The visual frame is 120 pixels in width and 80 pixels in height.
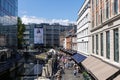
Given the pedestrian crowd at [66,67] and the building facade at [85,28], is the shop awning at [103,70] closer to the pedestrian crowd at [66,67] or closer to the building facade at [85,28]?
the pedestrian crowd at [66,67]

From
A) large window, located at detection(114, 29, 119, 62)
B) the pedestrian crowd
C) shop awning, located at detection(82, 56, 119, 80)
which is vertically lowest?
the pedestrian crowd

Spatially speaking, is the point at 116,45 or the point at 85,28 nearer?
the point at 116,45

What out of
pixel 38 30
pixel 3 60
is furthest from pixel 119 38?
pixel 3 60

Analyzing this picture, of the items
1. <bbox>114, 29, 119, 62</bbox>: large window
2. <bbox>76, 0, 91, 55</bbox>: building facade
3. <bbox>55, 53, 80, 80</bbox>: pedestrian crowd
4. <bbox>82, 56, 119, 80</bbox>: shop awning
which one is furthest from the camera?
<bbox>76, 0, 91, 55</bbox>: building facade

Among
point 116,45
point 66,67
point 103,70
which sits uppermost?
point 116,45

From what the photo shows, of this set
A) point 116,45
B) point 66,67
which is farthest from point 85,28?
point 116,45

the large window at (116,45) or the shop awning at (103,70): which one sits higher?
the large window at (116,45)

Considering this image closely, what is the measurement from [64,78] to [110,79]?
20.9 meters

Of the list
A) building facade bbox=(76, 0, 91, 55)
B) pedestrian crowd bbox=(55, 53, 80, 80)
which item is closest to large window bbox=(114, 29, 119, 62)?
pedestrian crowd bbox=(55, 53, 80, 80)

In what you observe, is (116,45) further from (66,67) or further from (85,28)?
(66,67)

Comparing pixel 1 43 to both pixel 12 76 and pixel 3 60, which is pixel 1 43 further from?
pixel 12 76

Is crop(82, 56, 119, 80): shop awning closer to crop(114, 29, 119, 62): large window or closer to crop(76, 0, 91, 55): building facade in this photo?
crop(114, 29, 119, 62): large window

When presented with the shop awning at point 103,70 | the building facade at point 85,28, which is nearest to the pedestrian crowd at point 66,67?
the building facade at point 85,28

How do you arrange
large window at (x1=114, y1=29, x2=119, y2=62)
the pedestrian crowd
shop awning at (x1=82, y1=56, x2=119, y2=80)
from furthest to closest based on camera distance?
1. the pedestrian crowd
2. large window at (x1=114, y1=29, x2=119, y2=62)
3. shop awning at (x1=82, y1=56, x2=119, y2=80)
